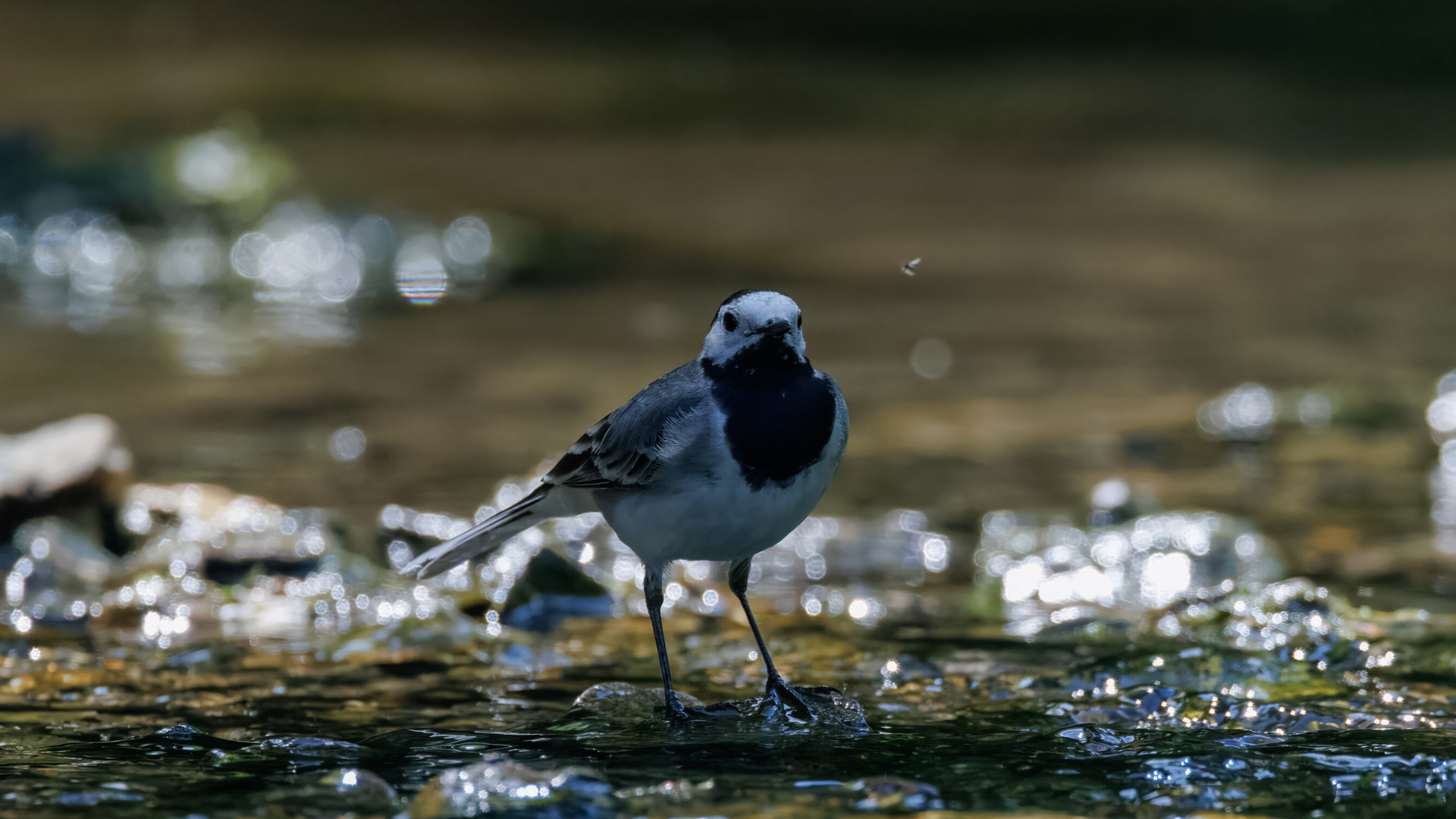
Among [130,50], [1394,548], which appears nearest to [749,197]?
[130,50]

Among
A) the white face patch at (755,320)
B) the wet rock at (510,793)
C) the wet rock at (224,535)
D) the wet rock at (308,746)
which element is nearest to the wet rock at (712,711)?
the wet rock at (308,746)

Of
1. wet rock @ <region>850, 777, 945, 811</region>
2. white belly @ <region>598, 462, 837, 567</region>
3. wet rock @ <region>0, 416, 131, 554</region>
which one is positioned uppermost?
wet rock @ <region>0, 416, 131, 554</region>

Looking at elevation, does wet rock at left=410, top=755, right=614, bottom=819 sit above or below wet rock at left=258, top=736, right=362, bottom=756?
below

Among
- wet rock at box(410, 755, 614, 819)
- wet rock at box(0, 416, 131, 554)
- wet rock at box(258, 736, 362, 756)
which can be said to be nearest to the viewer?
wet rock at box(410, 755, 614, 819)

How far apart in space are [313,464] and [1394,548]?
17.5 feet

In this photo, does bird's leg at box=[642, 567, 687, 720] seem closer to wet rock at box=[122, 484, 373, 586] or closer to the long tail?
the long tail

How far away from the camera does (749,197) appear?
63.1ft

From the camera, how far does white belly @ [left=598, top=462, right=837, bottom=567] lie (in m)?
4.23

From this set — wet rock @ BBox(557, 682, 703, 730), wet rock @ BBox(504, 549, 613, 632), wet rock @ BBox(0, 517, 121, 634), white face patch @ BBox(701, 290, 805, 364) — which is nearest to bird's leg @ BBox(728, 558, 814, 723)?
wet rock @ BBox(557, 682, 703, 730)

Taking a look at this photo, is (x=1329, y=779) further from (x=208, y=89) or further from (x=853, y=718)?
(x=208, y=89)

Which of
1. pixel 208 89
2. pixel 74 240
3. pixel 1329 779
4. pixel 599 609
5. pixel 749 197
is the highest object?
pixel 208 89

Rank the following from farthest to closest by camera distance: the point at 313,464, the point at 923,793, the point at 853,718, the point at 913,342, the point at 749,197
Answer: the point at 749,197 → the point at 913,342 → the point at 313,464 → the point at 853,718 → the point at 923,793

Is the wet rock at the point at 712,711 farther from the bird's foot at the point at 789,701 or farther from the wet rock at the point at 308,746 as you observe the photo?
the wet rock at the point at 308,746

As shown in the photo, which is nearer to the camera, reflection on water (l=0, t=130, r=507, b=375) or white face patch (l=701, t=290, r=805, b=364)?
white face patch (l=701, t=290, r=805, b=364)
